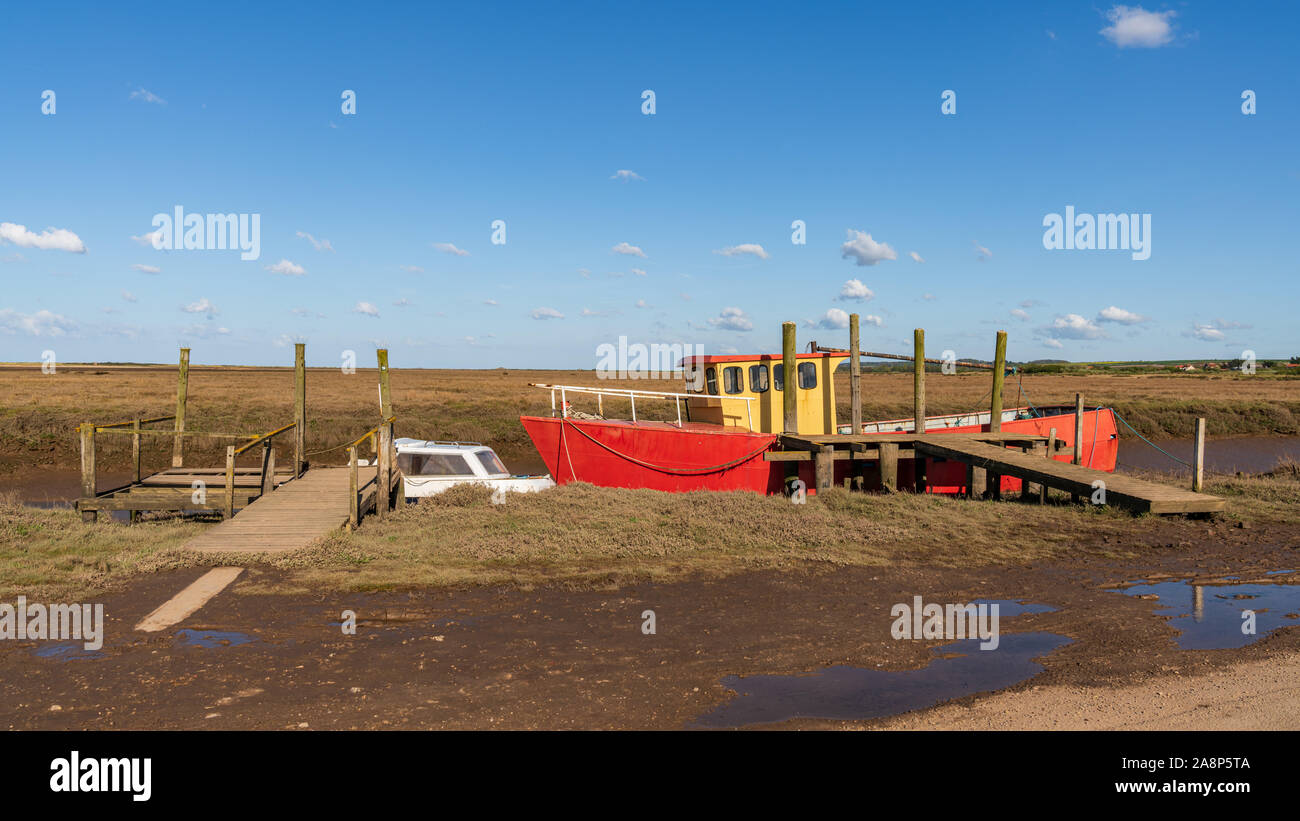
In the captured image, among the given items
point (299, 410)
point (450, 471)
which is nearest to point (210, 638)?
point (450, 471)

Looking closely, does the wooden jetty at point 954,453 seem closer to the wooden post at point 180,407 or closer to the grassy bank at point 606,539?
the grassy bank at point 606,539

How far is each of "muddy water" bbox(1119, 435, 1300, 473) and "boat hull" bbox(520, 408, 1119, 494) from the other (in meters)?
11.7

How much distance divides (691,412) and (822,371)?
11.2ft

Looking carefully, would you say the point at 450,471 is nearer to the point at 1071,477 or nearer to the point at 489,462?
the point at 489,462

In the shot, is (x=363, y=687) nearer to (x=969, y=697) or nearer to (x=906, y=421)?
(x=969, y=697)

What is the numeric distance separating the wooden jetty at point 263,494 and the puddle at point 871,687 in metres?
7.62

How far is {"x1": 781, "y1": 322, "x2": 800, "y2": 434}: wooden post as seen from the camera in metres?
17.0

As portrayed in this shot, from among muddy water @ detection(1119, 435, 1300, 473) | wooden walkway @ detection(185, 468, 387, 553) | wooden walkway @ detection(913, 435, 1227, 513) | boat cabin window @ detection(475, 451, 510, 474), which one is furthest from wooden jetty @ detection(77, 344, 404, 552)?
muddy water @ detection(1119, 435, 1300, 473)

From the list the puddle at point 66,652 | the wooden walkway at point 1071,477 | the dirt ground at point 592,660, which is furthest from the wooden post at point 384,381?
the wooden walkway at point 1071,477

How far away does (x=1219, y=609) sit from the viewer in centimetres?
897

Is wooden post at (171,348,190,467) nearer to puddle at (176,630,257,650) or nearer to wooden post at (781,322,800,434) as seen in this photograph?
puddle at (176,630,257,650)

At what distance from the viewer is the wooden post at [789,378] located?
17.0 metres

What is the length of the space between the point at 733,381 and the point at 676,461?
284cm
